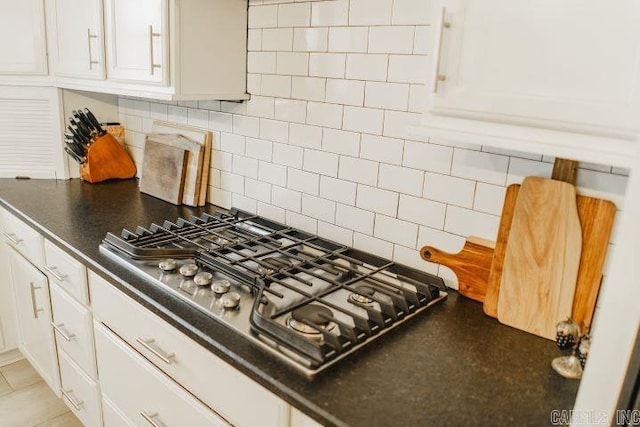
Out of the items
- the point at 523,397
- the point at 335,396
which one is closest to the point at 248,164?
the point at 335,396

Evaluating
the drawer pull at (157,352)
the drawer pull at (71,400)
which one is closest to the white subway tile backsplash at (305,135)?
the drawer pull at (157,352)

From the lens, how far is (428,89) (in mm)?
1057

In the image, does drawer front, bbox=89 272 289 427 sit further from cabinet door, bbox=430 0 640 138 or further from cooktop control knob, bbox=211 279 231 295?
cabinet door, bbox=430 0 640 138

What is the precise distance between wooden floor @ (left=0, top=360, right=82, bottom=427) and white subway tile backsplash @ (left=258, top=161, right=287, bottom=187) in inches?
53.7

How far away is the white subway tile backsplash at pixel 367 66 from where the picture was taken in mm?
1458

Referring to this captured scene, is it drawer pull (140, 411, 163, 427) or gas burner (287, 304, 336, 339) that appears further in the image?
drawer pull (140, 411, 163, 427)

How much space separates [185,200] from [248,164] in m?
0.38

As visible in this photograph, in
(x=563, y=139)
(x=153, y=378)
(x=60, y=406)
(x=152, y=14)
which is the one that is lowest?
(x=60, y=406)

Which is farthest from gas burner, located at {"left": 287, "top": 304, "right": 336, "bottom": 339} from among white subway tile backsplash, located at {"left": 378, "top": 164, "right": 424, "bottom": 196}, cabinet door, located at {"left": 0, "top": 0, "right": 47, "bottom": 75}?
cabinet door, located at {"left": 0, "top": 0, "right": 47, "bottom": 75}

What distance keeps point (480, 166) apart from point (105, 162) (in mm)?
1891

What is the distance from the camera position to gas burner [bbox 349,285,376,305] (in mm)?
1281

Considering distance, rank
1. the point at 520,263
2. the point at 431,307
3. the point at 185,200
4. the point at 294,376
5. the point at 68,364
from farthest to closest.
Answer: the point at 185,200
the point at 68,364
the point at 431,307
the point at 520,263
the point at 294,376

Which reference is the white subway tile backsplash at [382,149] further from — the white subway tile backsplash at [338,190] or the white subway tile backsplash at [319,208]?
the white subway tile backsplash at [319,208]

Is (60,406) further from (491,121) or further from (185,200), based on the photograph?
(491,121)
